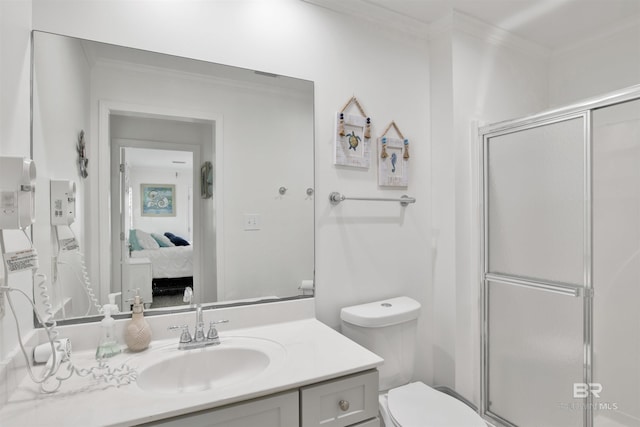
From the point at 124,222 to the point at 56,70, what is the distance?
0.59m

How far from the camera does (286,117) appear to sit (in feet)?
5.56

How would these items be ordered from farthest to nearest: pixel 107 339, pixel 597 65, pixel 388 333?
pixel 597 65
pixel 388 333
pixel 107 339

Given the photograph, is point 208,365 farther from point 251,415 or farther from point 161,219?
point 161,219

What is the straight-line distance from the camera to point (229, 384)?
1250 millimetres

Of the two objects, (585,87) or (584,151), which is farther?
(585,87)

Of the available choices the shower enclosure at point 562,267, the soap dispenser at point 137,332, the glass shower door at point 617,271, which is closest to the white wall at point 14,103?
the soap dispenser at point 137,332

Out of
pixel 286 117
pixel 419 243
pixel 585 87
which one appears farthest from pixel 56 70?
pixel 585 87

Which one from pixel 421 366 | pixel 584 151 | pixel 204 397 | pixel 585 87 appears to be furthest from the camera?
pixel 585 87

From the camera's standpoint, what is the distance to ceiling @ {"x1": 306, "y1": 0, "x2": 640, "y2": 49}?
1.90 metres

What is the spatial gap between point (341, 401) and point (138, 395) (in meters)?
0.61

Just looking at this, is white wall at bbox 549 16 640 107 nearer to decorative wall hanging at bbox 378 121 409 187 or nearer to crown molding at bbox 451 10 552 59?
crown molding at bbox 451 10 552 59

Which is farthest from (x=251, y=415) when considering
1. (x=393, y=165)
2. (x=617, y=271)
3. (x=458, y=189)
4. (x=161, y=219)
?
(x=617, y=271)

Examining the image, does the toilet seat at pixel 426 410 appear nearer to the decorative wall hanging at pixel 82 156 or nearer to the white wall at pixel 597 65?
the decorative wall hanging at pixel 82 156

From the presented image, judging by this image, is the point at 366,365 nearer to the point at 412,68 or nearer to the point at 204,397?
the point at 204,397
